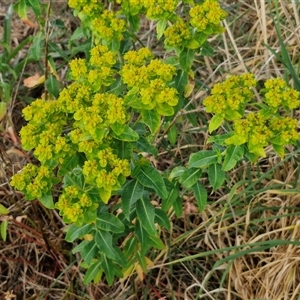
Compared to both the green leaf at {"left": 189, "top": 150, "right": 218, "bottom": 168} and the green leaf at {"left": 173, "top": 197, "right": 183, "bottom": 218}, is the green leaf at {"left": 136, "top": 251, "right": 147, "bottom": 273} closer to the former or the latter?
the green leaf at {"left": 173, "top": 197, "right": 183, "bottom": 218}

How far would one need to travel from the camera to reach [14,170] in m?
2.00

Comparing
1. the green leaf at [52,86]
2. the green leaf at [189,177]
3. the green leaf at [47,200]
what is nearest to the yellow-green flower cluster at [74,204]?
the green leaf at [47,200]

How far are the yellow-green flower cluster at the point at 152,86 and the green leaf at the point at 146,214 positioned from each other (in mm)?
309

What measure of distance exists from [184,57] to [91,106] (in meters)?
0.32

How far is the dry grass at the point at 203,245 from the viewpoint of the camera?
1794 mm

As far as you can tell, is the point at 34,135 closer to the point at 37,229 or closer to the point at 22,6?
the point at 22,6

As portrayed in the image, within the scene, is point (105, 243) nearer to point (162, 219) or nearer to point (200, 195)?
point (162, 219)

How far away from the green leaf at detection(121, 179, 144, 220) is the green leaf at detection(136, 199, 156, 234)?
0.07 metres

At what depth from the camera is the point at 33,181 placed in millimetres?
1377

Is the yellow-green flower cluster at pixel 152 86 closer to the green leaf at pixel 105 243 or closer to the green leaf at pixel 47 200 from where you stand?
the green leaf at pixel 47 200

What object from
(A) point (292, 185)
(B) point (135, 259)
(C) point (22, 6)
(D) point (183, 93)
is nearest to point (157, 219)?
(B) point (135, 259)

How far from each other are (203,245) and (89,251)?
0.52 m

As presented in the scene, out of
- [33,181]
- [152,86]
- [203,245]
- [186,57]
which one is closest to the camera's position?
[152,86]

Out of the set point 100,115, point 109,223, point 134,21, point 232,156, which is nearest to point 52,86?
point 134,21
